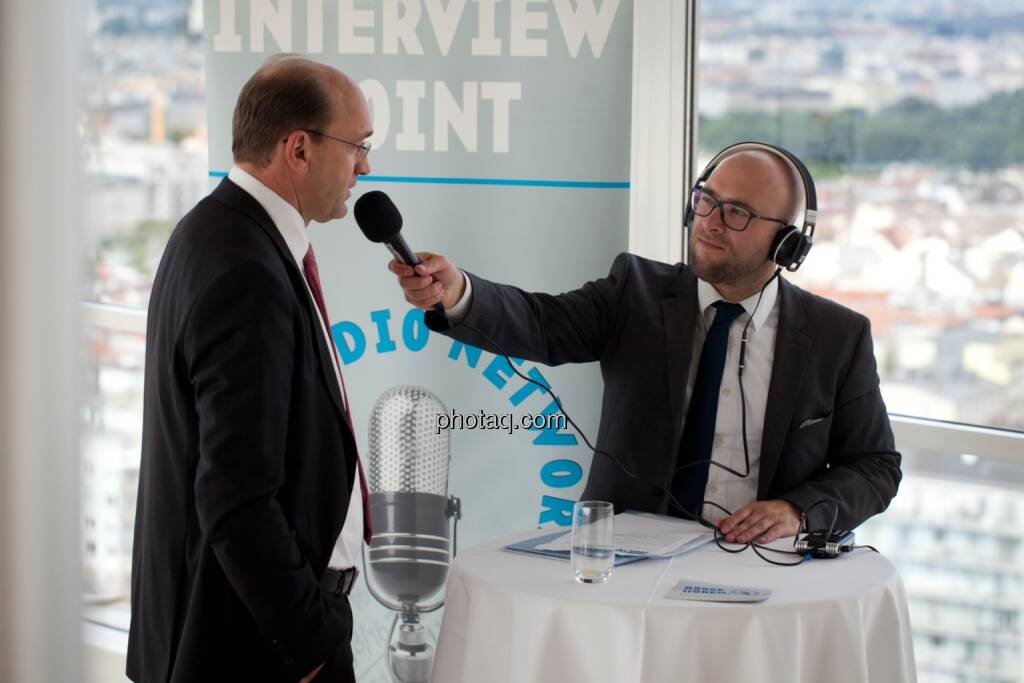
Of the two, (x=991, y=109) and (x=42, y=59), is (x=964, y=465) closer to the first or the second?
(x=991, y=109)

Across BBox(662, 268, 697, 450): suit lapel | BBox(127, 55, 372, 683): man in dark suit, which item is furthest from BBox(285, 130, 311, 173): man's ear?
BBox(662, 268, 697, 450): suit lapel

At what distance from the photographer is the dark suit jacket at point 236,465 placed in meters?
1.85

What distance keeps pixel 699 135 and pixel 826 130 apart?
14.5 inches

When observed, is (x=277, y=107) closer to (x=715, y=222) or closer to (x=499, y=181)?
(x=499, y=181)

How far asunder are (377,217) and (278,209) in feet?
0.84

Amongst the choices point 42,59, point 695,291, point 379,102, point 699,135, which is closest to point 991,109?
point 699,135

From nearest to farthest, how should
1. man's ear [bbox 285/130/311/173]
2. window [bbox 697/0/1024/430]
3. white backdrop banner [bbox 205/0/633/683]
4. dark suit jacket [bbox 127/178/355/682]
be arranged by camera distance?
dark suit jacket [bbox 127/178/355/682], man's ear [bbox 285/130/311/173], white backdrop banner [bbox 205/0/633/683], window [bbox 697/0/1024/430]

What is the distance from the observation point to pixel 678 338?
2.85 m

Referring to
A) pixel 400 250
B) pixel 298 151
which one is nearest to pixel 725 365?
pixel 400 250

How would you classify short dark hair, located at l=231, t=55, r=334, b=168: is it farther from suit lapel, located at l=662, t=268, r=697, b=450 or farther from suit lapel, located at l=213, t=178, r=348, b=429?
suit lapel, located at l=662, t=268, r=697, b=450

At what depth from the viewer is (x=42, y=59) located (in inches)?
142

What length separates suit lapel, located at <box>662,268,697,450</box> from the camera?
110 inches

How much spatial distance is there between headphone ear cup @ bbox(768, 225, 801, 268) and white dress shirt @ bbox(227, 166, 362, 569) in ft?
3.84

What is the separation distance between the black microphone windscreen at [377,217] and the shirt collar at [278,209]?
20cm
